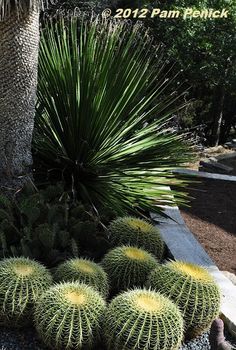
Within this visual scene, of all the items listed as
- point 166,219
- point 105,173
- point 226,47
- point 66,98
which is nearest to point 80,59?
point 66,98

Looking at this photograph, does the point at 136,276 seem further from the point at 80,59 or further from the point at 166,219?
the point at 80,59

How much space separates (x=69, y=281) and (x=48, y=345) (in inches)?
14.3

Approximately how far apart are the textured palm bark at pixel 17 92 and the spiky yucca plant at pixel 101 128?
1.40 feet

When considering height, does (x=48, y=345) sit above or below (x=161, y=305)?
below

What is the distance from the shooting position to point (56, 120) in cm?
450

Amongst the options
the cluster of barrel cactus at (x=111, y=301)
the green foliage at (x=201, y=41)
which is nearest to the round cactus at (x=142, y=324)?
the cluster of barrel cactus at (x=111, y=301)

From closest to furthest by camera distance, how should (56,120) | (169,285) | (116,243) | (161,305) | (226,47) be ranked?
(161,305) → (169,285) → (116,243) → (56,120) → (226,47)

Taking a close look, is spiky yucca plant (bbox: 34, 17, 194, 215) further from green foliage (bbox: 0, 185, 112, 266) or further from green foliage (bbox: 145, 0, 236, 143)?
green foliage (bbox: 145, 0, 236, 143)

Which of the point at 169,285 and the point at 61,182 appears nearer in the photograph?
the point at 169,285

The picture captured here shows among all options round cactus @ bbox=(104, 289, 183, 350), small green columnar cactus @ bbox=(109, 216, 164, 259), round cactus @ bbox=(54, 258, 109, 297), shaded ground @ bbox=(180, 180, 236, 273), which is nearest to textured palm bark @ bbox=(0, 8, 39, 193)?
small green columnar cactus @ bbox=(109, 216, 164, 259)

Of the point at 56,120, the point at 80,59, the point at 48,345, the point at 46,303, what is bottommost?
the point at 48,345

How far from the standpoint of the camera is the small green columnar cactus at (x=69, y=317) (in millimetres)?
2539

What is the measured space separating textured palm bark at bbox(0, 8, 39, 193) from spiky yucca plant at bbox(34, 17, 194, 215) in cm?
43

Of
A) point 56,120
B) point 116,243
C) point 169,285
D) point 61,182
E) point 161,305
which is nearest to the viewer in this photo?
point 161,305
